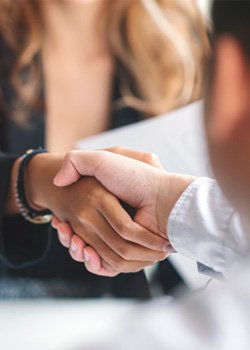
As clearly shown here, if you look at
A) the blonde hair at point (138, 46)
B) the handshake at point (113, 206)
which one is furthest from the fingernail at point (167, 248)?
the blonde hair at point (138, 46)

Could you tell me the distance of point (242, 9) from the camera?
0.31 m

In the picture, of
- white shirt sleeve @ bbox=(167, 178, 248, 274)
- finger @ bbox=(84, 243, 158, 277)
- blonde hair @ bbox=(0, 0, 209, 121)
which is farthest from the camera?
blonde hair @ bbox=(0, 0, 209, 121)

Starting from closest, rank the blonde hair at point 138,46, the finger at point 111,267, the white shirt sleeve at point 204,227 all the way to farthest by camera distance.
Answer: the white shirt sleeve at point 204,227 → the finger at point 111,267 → the blonde hair at point 138,46

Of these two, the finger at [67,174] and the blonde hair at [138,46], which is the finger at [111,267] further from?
the blonde hair at [138,46]

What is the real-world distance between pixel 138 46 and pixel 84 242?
0.45 metres

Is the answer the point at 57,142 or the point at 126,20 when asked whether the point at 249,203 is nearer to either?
the point at 57,142

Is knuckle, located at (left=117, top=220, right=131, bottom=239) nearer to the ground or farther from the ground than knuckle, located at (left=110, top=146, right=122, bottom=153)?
nearer to the ground

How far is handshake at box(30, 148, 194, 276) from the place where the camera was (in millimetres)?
514

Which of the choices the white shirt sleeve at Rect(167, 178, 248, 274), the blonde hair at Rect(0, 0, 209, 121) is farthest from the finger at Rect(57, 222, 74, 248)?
the blonde hair at Rect(0, 0, 209, 121)

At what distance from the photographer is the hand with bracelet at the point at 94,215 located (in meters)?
0.52

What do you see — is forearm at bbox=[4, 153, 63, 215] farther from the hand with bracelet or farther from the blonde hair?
the blonde hair

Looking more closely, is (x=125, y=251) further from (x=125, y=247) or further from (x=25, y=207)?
(x=25, y=207)

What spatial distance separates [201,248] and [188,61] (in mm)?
496

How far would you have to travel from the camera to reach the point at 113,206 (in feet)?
1.76
